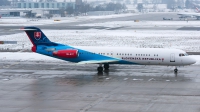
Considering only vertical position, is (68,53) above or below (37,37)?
below

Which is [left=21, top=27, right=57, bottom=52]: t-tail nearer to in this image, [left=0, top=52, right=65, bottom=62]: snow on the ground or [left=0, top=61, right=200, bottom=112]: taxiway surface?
[left=0, top=61, right=200, bottom=112]: taxiway surface

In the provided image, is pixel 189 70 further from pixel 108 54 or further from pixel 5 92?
pixel 5 92

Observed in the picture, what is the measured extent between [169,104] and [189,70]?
14973 millimetres

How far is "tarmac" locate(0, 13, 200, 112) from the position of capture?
2836 centimetres

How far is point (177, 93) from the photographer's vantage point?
1277 inches

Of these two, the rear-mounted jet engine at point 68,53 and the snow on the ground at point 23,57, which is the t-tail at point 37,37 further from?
the snow on the ground at point 23,57

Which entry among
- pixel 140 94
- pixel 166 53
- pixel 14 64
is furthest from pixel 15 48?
pixel 140 94

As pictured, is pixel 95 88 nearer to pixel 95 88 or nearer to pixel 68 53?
pixel 95 88

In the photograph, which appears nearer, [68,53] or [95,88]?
[95,88]

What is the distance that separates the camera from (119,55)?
41.7 metres

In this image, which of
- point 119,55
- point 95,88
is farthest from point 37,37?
point 95,88

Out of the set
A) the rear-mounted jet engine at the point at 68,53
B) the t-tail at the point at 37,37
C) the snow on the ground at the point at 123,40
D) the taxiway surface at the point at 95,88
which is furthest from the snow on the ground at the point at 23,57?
the rear-mounted jet engine at the point at 68,53

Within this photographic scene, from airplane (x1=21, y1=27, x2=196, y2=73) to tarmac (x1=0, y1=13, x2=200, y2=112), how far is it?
1006 millimetres

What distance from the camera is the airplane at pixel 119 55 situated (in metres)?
41.3
